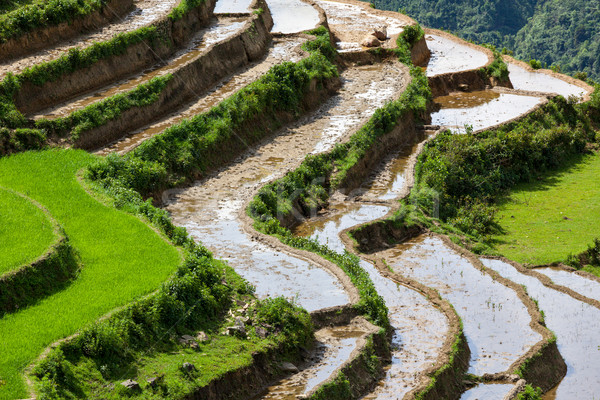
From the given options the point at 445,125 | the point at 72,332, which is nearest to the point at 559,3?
the point at 445,125

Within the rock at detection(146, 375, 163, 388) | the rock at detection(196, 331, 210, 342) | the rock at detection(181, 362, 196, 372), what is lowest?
the rock at detection(196, 331, 210, 342)

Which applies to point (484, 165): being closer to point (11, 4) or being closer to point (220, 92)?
point (220, 92)

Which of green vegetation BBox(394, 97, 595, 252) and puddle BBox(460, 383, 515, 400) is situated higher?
puddle BBox(460, 383, 515, 400)

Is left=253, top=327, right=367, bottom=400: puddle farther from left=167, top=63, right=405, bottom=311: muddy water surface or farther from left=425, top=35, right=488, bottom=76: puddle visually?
left=425, top=35, right=488, bottom=76: puddle

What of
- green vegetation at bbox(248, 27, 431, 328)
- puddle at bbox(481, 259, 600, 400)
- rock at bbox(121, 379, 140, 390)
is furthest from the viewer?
green vegetation at bbox(248, 27, 431, 328)

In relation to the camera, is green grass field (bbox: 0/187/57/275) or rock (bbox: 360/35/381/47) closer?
green grass field (bbox: 0/187/57/275)

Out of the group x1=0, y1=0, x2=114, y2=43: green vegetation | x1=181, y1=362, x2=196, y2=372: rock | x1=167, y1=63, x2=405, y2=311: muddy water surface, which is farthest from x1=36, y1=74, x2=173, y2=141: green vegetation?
x1=181, y1=362, x2=196, y2=372: rock

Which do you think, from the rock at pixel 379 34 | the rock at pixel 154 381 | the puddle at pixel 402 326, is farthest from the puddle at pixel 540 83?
the rock at pixel 154 381
